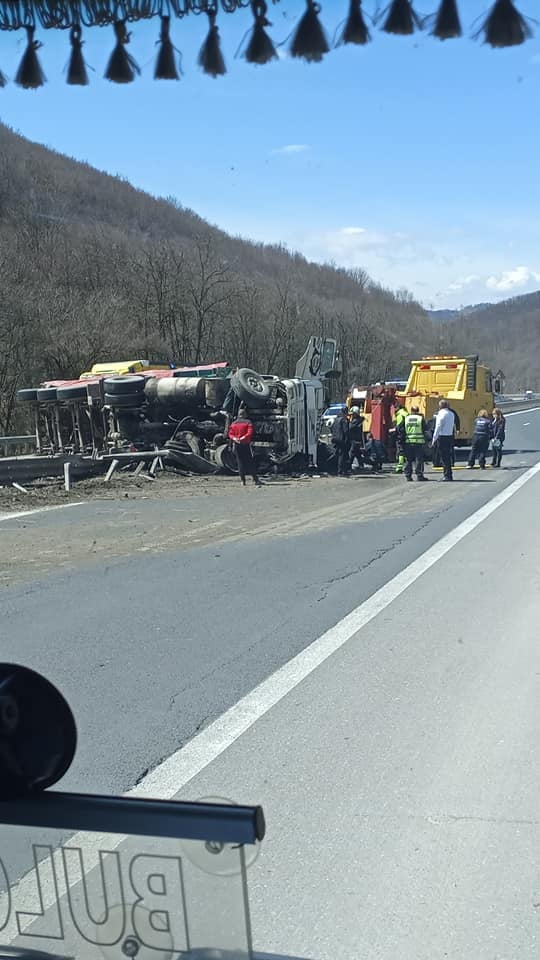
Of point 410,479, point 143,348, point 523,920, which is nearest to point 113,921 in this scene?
point 523,920

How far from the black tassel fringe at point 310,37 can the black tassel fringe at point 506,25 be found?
16.2 inches

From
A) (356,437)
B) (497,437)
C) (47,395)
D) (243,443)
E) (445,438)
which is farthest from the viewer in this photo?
(497,437)

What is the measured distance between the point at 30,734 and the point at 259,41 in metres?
1.90

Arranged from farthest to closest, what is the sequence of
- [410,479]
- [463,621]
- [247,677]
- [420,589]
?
[410,479], [420,589], [463,621], [247,677]

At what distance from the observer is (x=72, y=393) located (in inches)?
914

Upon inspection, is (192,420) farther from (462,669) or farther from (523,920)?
(523,920)

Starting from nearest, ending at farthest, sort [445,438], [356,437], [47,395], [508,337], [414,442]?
[445,438] → [414,442] → [47,395] → [356,437] → [508,337]

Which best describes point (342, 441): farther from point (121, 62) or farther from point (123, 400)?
point (121, 62)

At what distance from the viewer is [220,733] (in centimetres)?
525

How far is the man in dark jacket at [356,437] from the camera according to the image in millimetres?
24486

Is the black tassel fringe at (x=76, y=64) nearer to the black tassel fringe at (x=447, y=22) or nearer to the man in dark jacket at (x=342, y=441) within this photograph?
the black tassel fringe at (x=447, y=22)

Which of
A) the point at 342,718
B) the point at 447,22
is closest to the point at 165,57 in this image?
the point at 447,22

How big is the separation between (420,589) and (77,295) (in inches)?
1497

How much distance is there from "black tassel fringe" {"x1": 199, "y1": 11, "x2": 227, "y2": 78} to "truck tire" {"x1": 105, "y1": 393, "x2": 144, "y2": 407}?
20.1 m
